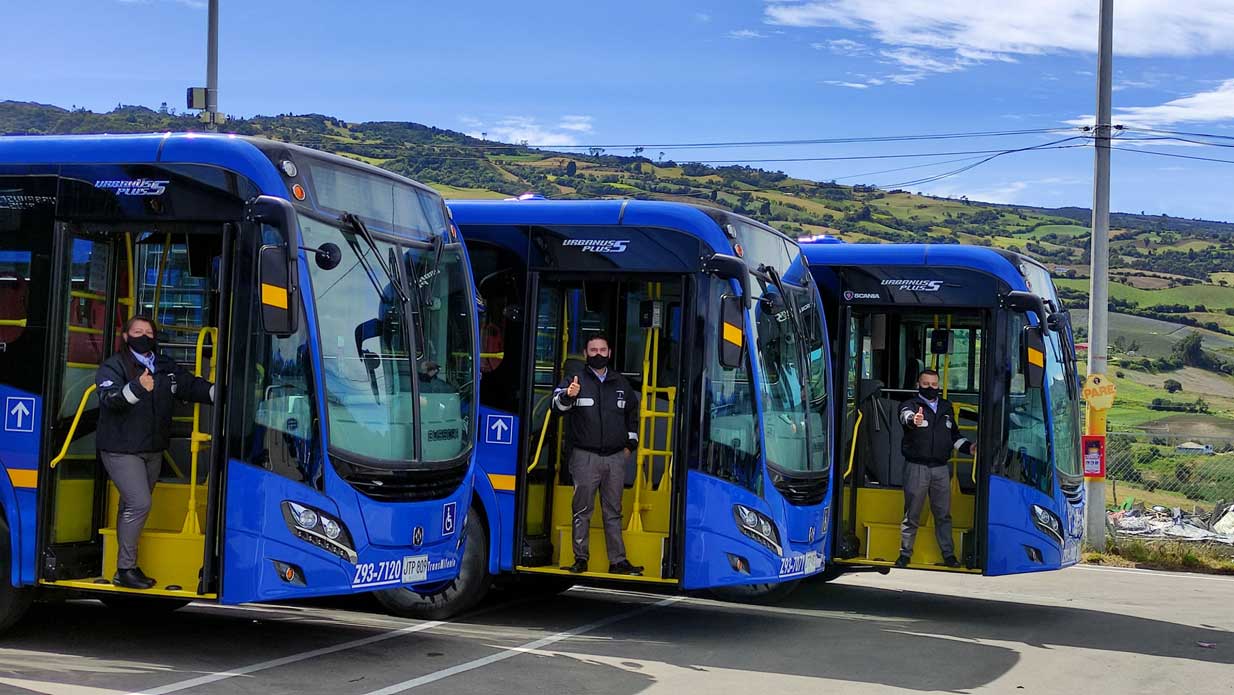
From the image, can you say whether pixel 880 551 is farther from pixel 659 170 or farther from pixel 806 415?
pixel 659 170

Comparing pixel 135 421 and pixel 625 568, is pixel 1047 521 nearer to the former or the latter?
pixel 625 568

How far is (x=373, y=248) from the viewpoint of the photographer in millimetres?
9578

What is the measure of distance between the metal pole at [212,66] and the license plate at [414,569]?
34.7ft

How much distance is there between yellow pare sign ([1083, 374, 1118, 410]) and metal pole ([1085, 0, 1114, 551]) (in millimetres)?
96

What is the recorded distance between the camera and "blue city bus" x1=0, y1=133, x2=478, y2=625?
29.0ft

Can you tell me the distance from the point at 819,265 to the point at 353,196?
563 centimetres

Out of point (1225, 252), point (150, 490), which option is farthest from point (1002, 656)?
point (1225, 252)

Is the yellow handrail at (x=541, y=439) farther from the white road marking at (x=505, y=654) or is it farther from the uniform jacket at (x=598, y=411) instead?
the white road marking at (x=505, y=654)

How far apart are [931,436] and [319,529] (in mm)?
6243

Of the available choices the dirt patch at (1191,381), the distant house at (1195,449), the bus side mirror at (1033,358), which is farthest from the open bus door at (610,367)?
the dirt patch at (1191,381)

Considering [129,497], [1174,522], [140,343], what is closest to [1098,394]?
[1174,522]

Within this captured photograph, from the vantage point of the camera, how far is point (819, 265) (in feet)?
45.7

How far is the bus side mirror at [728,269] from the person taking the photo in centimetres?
1095

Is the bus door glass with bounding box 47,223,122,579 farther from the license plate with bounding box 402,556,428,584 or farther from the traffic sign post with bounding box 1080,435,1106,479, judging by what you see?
the traffic sign post with bounding box 1080,435,1106,479
